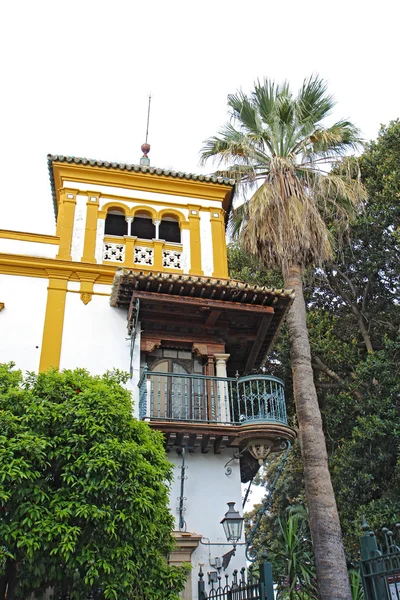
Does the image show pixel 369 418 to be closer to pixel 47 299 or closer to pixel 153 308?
pixel 153 308

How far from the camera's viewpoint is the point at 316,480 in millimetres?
11945

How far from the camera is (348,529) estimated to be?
49.3 ft

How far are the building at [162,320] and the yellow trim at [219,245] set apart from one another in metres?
0.03

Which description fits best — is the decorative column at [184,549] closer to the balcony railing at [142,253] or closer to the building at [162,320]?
the building at [162,320]

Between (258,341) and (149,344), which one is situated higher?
(258,341)

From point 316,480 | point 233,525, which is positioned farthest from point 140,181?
point 233,525

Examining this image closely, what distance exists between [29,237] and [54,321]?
7.31 feet

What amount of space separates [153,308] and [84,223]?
9.90 ft

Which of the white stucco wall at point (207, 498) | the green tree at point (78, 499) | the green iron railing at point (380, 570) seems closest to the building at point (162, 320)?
the white stucco wall at point (207, 498)

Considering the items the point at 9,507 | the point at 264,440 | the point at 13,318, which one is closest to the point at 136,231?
the point at 13,318

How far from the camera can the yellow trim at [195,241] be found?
1392 centimetres

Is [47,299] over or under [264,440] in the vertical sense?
over

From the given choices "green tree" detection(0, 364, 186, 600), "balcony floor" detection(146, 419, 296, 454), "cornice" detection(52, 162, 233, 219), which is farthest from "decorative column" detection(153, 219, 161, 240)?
"green tree" detection(0, 364, 186, 600)

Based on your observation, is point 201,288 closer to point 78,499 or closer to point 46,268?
point 46,268
